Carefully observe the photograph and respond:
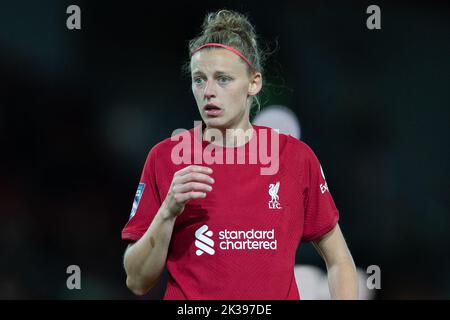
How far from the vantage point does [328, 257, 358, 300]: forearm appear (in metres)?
2.19

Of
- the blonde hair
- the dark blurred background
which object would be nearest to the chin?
the blonde hair

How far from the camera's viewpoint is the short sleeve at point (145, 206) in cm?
213

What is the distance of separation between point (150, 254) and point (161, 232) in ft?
0.31

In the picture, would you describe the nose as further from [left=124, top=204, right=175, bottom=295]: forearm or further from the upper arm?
the upper arm

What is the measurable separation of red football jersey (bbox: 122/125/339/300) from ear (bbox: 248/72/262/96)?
0.17 m

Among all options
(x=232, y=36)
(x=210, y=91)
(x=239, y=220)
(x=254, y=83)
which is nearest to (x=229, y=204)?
(x=239, y=220)

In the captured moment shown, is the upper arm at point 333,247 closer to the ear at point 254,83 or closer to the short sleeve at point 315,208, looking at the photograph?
the short sleeve at point 315,208

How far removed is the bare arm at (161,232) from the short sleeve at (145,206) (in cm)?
5

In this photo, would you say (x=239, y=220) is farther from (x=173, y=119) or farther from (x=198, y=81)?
(x=173, y=119)

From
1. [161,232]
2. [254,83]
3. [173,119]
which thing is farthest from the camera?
[173,119]

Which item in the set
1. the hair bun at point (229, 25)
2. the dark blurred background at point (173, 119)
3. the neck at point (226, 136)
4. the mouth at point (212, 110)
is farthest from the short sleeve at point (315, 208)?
the dark blurred background at point (173, 119)

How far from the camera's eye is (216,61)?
215 cm
